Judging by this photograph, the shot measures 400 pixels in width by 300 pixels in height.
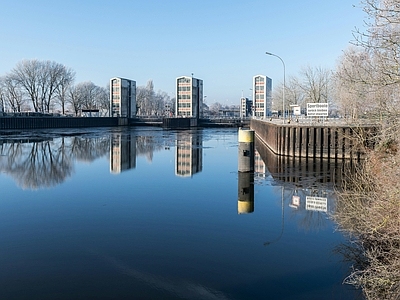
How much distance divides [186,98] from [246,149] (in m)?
97.9

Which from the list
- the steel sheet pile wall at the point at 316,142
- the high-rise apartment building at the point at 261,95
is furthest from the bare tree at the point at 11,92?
the steel sheet pile wall at the point at 316,142

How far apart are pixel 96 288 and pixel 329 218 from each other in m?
7.77

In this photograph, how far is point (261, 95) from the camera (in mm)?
116438

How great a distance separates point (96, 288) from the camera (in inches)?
306

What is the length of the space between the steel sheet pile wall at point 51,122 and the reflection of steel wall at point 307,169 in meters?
61.4

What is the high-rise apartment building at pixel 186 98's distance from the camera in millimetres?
116912

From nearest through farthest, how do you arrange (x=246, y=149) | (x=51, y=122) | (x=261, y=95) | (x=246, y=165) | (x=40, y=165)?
(x=246, y=149) → (x=246, y=165) → (x=40, y=165) → (x=51, y=122) → (x=261, y=95)

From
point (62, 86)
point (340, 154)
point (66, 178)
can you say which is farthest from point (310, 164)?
point (62, 86)

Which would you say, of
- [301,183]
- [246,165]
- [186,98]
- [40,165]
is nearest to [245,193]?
[301,183]

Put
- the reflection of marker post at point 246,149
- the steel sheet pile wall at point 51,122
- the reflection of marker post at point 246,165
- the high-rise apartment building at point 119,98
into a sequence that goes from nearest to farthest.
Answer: the reflection of marker post at point 246,165
the reflection of marker post at point 246,149
the steel sheet pile wall at point 51,122
the high-rise apartment building at point 119,98

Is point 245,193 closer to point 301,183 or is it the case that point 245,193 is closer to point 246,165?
point 301,183

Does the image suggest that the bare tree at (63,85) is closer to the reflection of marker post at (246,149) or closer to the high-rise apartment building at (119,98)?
the high-rise apartment building at (119,98)

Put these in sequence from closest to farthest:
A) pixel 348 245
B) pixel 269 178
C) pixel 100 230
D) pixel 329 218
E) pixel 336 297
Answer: pixel 336 297, pixel 348 245, pixel 100 230, pixel 329 218, pixel 269 178

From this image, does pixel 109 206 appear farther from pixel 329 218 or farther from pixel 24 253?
pixel 329 218
